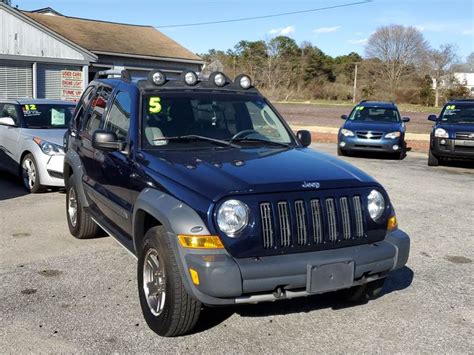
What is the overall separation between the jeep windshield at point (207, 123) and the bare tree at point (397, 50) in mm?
74836

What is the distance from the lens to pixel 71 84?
20344 mm

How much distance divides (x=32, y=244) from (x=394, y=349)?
4.19 m

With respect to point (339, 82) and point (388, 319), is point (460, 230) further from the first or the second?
point (339, 82)

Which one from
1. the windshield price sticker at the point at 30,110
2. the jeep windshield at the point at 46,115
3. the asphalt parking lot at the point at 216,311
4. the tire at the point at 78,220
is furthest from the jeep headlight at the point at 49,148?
the tire at the point at 78,220

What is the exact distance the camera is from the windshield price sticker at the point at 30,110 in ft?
31.7

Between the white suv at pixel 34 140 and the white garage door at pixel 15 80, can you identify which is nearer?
the white suv at pixel 34 140

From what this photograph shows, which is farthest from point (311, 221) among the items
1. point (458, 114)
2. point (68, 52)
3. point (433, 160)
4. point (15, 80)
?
point (68, 52)

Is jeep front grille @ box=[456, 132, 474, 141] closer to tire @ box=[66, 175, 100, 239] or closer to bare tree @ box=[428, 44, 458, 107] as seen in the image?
tire @ box=[66, 175, 100, 239]

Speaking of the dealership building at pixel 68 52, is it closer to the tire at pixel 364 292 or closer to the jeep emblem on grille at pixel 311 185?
the tire at pixel 364 292

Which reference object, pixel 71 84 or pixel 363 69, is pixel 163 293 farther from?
pixel 363 69

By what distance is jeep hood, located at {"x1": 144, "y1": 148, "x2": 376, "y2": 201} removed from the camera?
142 inches

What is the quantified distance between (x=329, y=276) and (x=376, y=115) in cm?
1335

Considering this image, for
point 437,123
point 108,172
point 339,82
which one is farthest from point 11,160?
point 339,82

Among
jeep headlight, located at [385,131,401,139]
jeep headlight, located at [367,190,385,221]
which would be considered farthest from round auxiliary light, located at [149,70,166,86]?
jeep headlight, located at [385,131,401,139]
